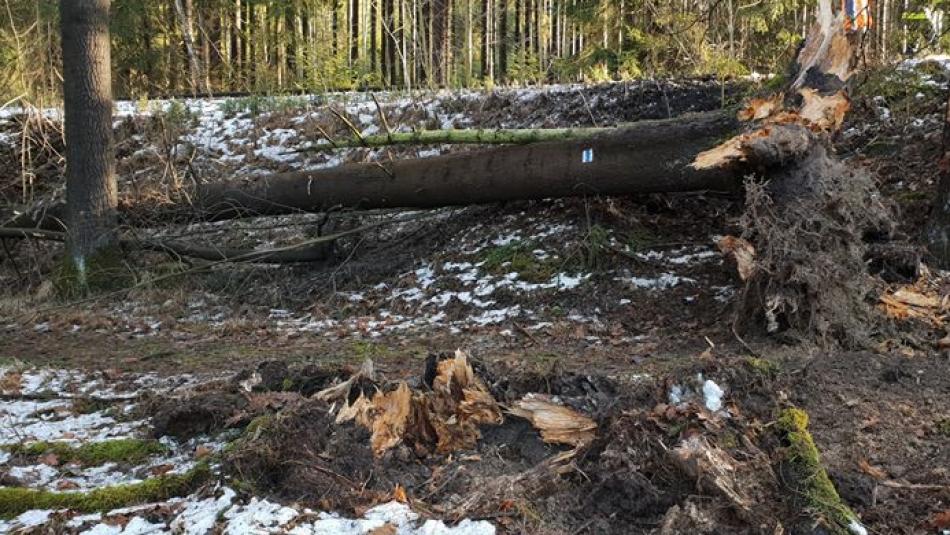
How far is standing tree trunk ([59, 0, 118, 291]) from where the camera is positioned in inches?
309

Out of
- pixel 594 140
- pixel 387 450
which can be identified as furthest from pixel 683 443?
pixel 594 140

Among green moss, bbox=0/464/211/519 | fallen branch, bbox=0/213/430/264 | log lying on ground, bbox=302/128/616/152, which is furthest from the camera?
fallen branch, bbox=0/213/430/264

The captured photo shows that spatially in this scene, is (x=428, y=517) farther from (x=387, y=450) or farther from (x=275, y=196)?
(x=275, y=196)

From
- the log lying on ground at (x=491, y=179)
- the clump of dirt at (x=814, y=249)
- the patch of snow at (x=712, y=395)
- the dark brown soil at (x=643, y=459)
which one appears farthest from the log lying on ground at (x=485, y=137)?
the patch of snow at (x=712, y=395)

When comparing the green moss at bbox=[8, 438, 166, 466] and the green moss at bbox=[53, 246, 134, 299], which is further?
the green moss at bbox=[53, 246, 134, 299]

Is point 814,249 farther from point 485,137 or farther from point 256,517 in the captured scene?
point 256,517

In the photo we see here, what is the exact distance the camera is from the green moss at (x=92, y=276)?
780 centimetres

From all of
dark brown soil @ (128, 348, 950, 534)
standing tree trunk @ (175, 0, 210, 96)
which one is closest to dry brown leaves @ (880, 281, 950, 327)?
dark brown soil @ (128, 348, 950, 534)

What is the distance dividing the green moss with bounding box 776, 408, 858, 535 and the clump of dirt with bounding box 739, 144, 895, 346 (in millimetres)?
1858

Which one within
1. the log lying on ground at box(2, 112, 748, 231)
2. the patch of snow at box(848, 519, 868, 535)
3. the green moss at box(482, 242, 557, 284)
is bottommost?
the patch of snow at box(848, 519, 868, 535)

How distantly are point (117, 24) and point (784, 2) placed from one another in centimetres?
1398

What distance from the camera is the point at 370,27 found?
20.8 m

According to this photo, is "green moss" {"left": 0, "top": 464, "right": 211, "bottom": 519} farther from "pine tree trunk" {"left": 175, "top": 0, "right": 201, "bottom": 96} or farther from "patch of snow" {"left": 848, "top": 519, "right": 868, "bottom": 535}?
"pine tree trunk" {"left": 175, "top": 0, "right": 201, "bottom": 96}

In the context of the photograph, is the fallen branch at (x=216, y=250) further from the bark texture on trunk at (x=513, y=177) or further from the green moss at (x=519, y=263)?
the green moss at (x=519, y=263)
